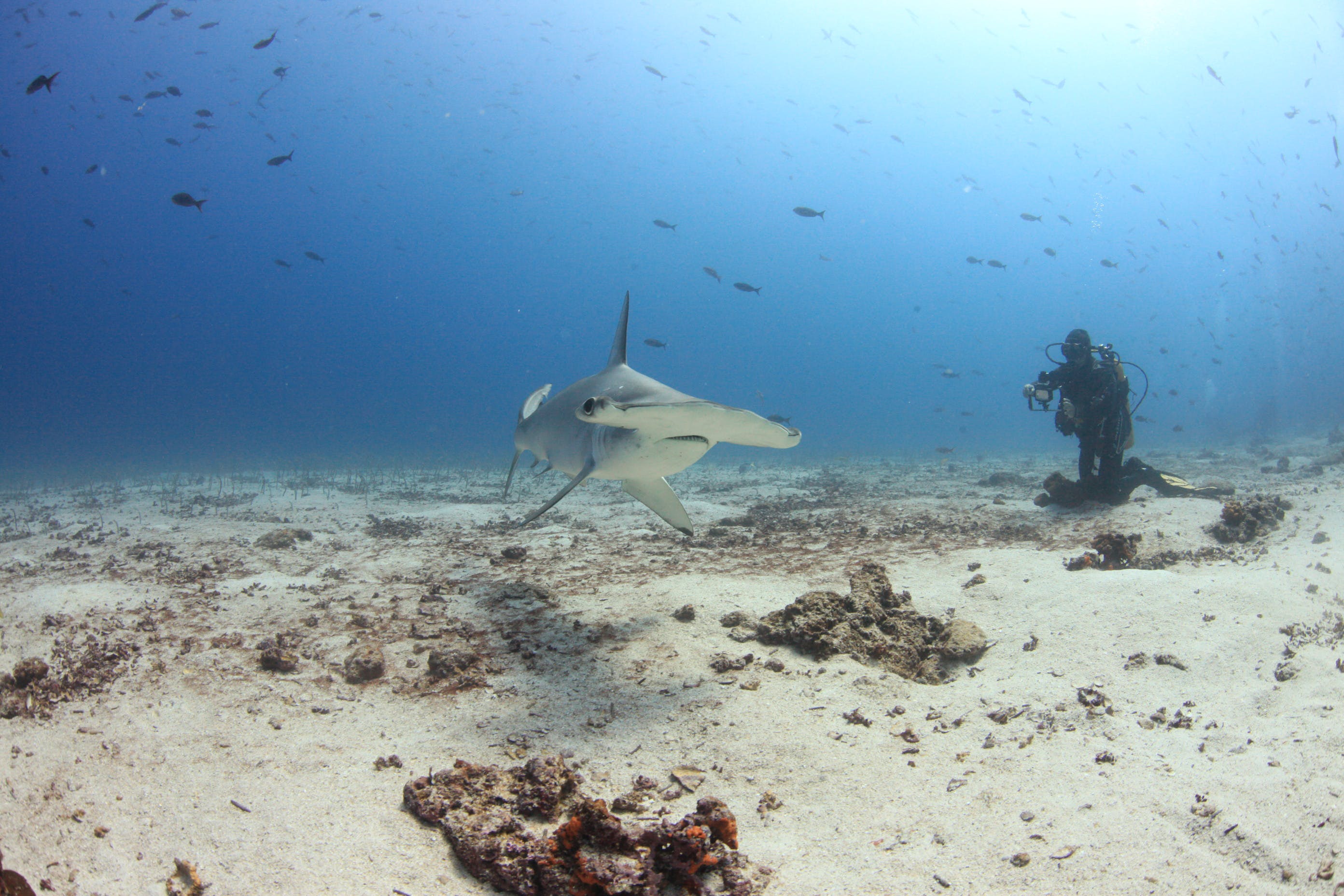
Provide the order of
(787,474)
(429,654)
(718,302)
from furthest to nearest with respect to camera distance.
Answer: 1. (718,302)
2. (787,474)
3. (429,654)

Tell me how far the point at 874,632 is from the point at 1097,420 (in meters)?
7.52

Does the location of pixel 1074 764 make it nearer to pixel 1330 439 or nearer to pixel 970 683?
pixel 970 683

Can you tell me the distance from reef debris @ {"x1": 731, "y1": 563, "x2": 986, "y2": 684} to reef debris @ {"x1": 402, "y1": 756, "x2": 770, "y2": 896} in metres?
1.81

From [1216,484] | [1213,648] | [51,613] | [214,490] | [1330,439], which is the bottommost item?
[214,490]

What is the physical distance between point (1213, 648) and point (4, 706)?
6.73 metres

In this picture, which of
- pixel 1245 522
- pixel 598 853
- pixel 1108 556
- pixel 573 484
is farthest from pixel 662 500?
pixel 1245 522

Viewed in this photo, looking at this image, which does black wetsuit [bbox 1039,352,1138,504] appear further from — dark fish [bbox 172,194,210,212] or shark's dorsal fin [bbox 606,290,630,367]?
dark fish [bbox 172,194,210,212]

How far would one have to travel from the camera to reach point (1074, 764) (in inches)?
91.7

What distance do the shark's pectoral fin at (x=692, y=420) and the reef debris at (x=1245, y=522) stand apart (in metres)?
6.25

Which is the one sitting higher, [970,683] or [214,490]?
[970,683]

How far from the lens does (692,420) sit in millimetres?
3098

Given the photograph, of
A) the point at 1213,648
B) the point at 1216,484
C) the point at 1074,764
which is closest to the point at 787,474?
the point at 1216,484

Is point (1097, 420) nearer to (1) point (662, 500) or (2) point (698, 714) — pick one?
(1) point (662, 500)

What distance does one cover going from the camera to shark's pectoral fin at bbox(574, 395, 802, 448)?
2914 mm
